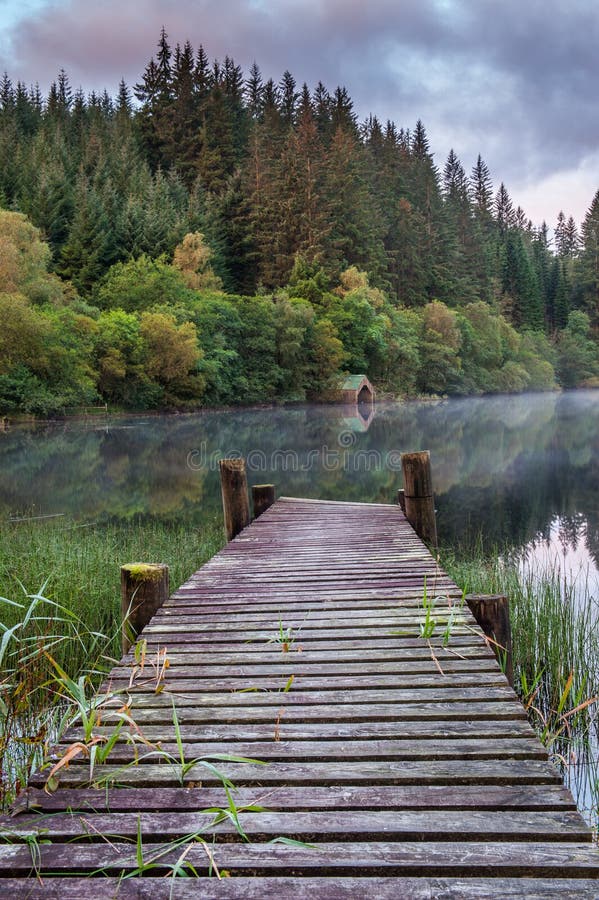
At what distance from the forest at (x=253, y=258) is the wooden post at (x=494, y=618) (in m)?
24.0

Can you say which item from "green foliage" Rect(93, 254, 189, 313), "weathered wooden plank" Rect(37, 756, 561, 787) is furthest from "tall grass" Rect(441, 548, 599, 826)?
"green foliage" Rect(93, 254, 189, 313)

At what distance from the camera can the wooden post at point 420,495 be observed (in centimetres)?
678

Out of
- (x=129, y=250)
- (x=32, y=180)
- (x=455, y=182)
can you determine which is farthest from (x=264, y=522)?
(x=455, y=182)

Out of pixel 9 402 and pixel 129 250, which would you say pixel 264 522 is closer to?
pixel 9 402

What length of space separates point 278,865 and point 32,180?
166 ft

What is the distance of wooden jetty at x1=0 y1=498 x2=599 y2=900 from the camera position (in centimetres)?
166

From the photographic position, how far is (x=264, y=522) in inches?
301

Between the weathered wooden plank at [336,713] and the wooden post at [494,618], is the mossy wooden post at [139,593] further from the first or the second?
the wooden post at [494,618]

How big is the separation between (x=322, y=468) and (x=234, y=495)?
996cm

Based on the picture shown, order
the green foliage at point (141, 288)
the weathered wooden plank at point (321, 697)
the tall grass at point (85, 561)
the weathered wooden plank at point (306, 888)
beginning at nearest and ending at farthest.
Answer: the weathered wooden plank at point (306, 888), the weathered wooden plank at point (321, 697), the tall grass at point (85, 561), the green foliage at point (141, 288)

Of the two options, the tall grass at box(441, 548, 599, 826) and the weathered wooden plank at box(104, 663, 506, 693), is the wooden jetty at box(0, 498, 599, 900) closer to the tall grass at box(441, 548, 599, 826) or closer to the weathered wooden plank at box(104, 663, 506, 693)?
the weathered wooden plank at box(104, 663, 506, 693)

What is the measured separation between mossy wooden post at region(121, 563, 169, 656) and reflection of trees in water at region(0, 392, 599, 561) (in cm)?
650

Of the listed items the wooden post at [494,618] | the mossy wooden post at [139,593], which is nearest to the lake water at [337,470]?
the wooden post at [494,618]

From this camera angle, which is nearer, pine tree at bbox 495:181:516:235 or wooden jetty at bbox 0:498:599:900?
wooden jetty at bbox 0:498:599:900
